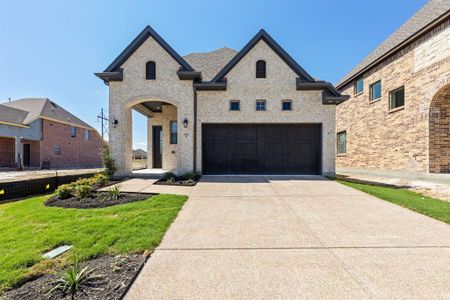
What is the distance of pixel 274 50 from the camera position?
12.2 meters

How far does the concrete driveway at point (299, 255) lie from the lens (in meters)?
2.62

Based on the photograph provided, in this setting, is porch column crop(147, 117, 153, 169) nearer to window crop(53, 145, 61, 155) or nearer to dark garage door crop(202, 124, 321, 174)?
dark garage door crop(202, 124, 321, 174)

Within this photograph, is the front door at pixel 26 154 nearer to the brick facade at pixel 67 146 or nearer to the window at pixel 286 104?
the brick facade at pixel 67 146

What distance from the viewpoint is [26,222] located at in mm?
5031

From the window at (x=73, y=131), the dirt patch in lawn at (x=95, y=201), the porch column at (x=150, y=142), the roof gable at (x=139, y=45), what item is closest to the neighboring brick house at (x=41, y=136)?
the window at (x=73, y=131)

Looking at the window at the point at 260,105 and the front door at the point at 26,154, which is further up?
the window at the point at 260,105

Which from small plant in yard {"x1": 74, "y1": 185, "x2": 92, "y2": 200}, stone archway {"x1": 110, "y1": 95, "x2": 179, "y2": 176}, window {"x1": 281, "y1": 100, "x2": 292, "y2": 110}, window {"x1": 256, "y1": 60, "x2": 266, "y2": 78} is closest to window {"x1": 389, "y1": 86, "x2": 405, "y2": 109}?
window {"x1": 281, "y1": 100, "x2": 292, "y2": 110}

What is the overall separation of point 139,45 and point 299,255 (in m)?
12.0

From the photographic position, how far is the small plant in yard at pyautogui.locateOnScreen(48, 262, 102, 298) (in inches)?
102

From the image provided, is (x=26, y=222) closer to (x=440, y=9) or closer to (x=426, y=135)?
(x=426, y=135)

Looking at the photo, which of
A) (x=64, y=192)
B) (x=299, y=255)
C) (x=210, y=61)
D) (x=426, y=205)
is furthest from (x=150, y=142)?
(x=426, y=205)

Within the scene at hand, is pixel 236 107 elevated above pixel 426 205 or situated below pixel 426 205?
above

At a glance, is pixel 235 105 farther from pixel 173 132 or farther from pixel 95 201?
pixel 95 201

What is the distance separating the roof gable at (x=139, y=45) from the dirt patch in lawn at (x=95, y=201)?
7154mm
